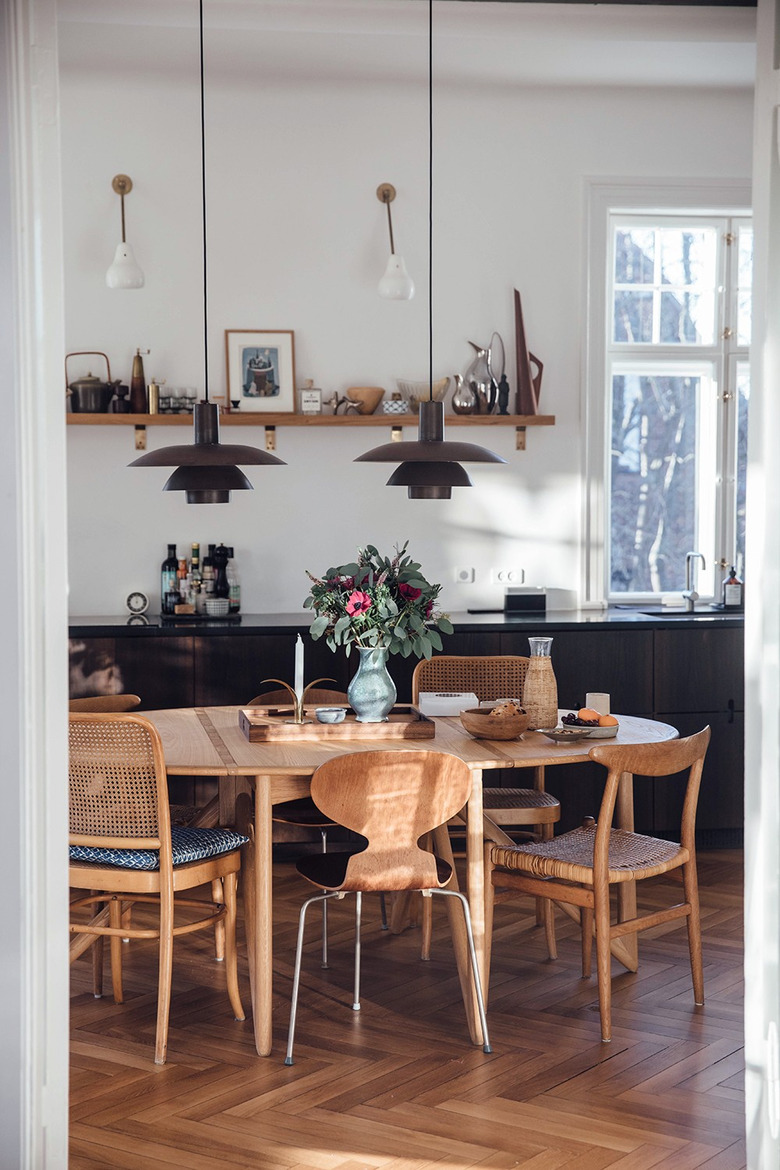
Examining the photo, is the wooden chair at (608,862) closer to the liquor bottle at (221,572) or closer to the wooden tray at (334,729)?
the wooden tray at (334,729)

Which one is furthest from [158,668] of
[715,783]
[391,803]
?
[715,783]

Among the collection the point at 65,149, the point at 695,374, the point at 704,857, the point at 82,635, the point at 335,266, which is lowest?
the point at 704,857

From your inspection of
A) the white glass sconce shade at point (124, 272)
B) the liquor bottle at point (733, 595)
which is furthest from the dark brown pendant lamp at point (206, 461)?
the liquor bottle at point (733, 595)

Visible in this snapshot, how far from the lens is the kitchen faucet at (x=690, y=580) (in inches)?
234

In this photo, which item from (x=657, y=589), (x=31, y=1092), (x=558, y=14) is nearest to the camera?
(x=31, y=1092)

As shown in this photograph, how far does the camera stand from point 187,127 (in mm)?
5641

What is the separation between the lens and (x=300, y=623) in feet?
17.5

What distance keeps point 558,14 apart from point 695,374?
6.29 feet

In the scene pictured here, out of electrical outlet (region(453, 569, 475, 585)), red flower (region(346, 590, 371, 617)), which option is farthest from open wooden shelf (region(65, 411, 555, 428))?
red flower (region(346, 590, 371, 617))

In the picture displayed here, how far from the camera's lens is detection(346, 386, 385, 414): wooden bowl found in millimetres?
5645

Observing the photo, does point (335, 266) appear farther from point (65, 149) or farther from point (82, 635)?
point (82, 635)

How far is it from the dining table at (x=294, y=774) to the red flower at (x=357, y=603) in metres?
0.36

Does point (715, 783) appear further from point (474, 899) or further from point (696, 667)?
point (474, 899)

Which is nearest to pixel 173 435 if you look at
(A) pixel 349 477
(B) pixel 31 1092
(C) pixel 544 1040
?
(A) pixel 349 477
